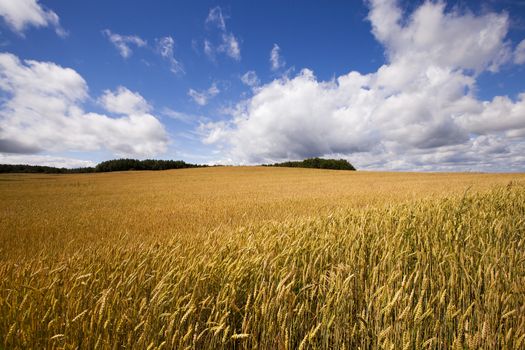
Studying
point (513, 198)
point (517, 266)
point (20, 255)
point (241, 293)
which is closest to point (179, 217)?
point (20, 255)

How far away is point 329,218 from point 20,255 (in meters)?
6.18

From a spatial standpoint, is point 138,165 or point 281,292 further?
point 138,165

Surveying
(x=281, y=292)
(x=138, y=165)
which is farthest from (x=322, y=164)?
(x=281, y=292)

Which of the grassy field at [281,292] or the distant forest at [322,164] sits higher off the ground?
the distant forest at [322,164]

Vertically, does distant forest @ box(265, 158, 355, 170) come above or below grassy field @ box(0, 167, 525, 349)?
above

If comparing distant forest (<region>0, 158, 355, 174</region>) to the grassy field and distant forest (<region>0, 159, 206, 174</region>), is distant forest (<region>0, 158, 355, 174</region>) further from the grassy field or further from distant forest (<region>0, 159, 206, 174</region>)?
the grassy field

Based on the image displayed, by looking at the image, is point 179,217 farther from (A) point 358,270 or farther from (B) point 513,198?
(B) point 513,198

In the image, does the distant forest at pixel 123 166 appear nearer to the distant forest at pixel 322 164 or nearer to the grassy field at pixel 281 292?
the distant forest at pixel 322 164

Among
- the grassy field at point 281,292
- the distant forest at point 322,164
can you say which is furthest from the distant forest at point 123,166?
the grassy field at point 281,292

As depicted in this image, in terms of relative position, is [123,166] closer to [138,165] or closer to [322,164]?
[138,165]

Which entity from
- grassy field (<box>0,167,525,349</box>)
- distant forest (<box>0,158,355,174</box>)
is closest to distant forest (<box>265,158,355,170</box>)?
distant forest (<box>0,158,355,174</box>)

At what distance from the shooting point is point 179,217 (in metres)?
10.0

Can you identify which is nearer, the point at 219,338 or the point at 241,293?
the point at 219,338

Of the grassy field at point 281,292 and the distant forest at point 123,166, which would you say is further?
the distant forest at point 123,166
